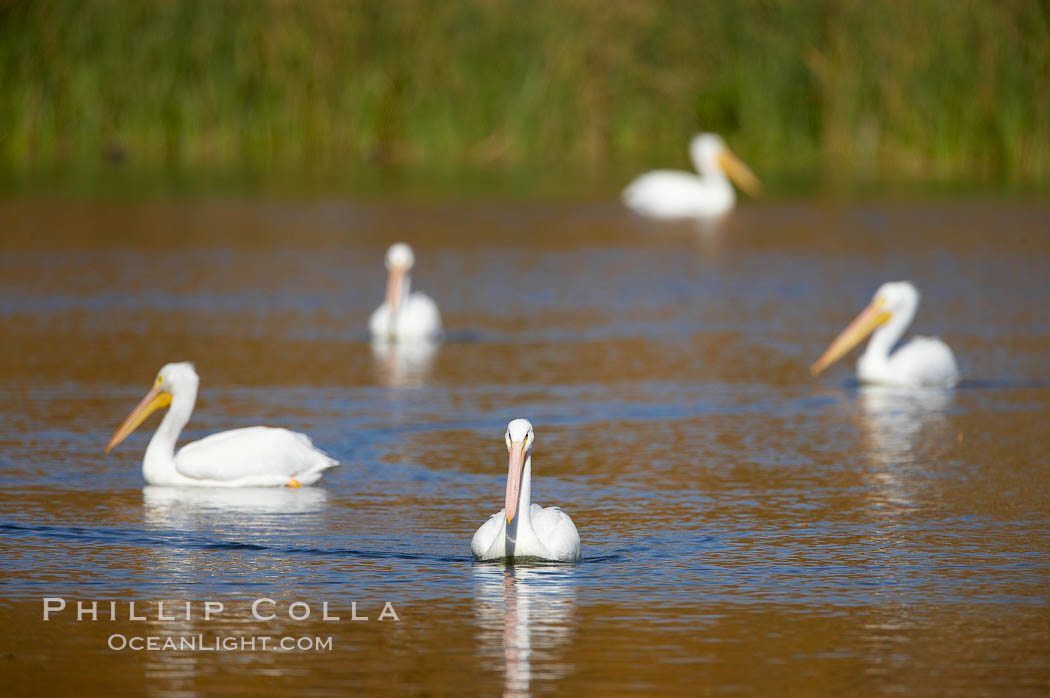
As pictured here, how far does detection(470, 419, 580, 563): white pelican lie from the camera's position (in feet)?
25.3

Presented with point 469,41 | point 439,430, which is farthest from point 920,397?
point 469,41

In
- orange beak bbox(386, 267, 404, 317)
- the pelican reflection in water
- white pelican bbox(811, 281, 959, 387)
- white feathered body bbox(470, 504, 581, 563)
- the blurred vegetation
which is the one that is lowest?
the pelican reflection in water

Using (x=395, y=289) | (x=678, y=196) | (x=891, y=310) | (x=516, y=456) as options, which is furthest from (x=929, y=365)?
(x=678, y=196)

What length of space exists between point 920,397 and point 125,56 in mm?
18486

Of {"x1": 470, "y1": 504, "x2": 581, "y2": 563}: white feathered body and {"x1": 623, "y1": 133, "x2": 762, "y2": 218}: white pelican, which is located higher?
{"x1": 623, "y1": 133, "x2": 762, "y2": 218}: white pelican

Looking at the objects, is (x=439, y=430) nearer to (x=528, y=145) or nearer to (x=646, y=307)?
(x=646, y=307)

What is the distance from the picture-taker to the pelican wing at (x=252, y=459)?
9422mm

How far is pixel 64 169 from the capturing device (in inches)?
1176

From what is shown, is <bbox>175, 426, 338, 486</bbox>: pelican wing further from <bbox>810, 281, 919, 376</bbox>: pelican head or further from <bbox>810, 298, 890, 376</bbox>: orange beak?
<bbox>810, 281, 919, 376</bbox>: pelican head

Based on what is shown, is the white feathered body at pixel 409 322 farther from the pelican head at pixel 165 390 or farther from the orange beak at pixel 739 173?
the orange beak at pixel 739 173

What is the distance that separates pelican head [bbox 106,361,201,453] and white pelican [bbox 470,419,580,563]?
262cm

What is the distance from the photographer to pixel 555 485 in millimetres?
9633

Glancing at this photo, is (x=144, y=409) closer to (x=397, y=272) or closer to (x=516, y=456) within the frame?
(x=516, y=456)

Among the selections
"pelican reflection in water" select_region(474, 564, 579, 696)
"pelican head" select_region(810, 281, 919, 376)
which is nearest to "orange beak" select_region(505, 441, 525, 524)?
"pelican reflection in water" select_region(474, 564, 579, 696)
